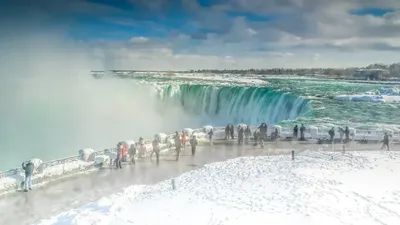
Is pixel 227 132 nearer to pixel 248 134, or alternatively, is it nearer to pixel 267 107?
pixel 248 134

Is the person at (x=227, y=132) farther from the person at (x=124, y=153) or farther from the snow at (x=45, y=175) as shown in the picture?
the snow at (x=45, y=175)

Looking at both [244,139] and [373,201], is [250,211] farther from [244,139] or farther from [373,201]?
[244,139]

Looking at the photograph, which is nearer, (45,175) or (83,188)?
(83,188)

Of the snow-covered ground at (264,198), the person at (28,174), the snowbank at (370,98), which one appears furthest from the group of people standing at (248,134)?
the snowbank at (370,98)

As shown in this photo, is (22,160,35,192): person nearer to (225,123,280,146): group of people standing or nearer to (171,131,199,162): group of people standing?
(171,131,199,162): group of people standing

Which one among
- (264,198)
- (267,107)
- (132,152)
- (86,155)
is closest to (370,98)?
(267,107)

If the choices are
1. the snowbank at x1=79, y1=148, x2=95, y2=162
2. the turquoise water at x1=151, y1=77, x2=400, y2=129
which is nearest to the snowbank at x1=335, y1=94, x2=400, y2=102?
the turquoise water at x1=151, y1=77, x2=400, y2=129
